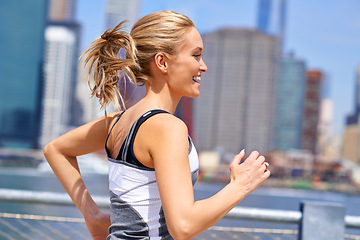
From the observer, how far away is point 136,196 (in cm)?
142

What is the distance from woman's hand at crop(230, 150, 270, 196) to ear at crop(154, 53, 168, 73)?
1.15 feet

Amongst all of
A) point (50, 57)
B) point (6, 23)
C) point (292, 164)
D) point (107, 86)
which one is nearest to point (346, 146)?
point (292, 164)

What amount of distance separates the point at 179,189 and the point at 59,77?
135970 mm

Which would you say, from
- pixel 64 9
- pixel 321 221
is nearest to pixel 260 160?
pixel 321 221

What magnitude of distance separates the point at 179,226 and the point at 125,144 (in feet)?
→ 0.98

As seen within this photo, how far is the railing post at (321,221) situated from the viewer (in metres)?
2.50

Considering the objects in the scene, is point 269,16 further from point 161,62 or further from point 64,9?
point 161,62

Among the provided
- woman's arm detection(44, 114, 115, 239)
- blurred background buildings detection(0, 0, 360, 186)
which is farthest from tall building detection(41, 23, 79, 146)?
woman's arm detection(44, 114, 115, 239)

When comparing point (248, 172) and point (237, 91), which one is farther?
point (237, 91)

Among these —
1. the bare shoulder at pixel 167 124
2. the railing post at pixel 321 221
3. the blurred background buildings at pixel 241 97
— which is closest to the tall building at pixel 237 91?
the blurred background buildings at pixel 241 97

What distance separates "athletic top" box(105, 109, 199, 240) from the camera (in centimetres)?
139

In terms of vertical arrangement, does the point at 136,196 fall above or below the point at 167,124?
below

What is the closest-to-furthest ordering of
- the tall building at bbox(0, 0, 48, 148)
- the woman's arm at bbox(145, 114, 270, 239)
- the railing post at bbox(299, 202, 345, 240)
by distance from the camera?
the woman's arm at bbox(145, 114, 270, 239), the railing post at bbox(299, 202, 345, 240), the tall building at bbox(0, 0, 48, 148)

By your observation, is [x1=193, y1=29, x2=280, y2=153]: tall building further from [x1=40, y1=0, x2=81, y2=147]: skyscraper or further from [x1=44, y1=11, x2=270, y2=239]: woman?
[x1=44, y1=11, x2=270, y2=239]: woman
